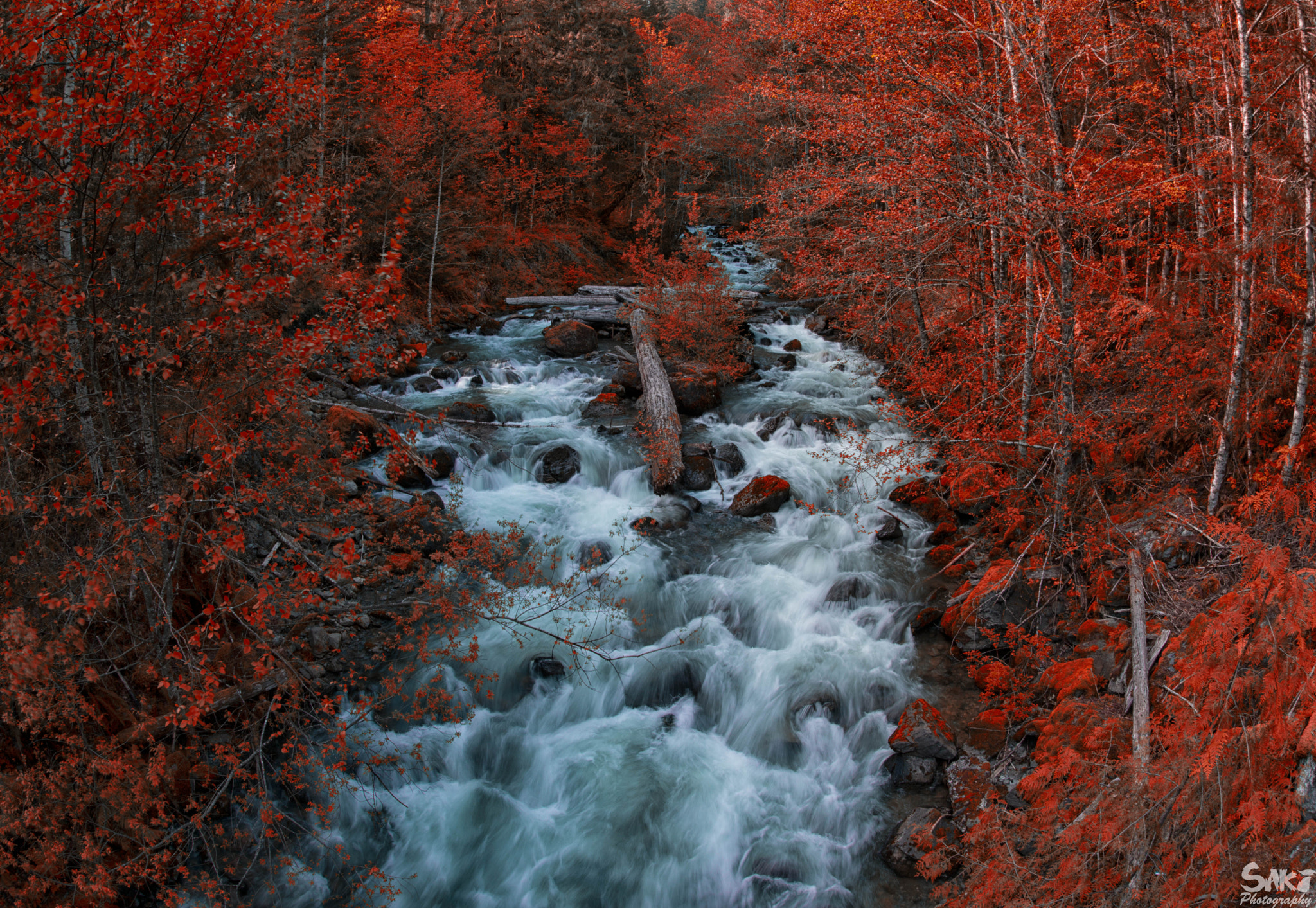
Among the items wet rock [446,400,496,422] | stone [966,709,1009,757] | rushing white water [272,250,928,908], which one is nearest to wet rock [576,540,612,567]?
rushing white water [272,250,928,908]

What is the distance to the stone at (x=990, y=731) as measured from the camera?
614 cm

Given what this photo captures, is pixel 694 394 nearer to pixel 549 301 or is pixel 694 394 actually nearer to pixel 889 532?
pixel 889 532

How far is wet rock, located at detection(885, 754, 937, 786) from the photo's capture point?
6.15 metres

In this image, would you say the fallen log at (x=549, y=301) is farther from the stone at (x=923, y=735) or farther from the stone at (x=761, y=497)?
the stone at (x=923, y=735)

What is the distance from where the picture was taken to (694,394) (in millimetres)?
14336

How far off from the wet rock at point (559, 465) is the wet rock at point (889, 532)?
5298 mm

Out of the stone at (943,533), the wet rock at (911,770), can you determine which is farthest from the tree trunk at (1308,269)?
the stone at (943,533)

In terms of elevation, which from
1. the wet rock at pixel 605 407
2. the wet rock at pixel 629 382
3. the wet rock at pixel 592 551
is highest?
the wet rock at pixel 629 382

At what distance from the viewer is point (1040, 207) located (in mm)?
5816

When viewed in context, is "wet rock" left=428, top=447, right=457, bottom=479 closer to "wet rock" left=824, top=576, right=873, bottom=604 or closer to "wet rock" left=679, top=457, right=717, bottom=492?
"wet rock" left=679, top=457, right=717, bottom=492

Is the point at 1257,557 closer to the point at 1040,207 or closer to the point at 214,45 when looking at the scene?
the point at 1040,207

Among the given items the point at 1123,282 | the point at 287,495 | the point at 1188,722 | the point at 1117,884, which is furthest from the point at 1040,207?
the point at 287,495

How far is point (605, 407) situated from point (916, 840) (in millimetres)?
10555

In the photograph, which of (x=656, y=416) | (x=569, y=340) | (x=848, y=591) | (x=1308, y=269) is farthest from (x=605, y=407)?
(x=1308, y=269)
